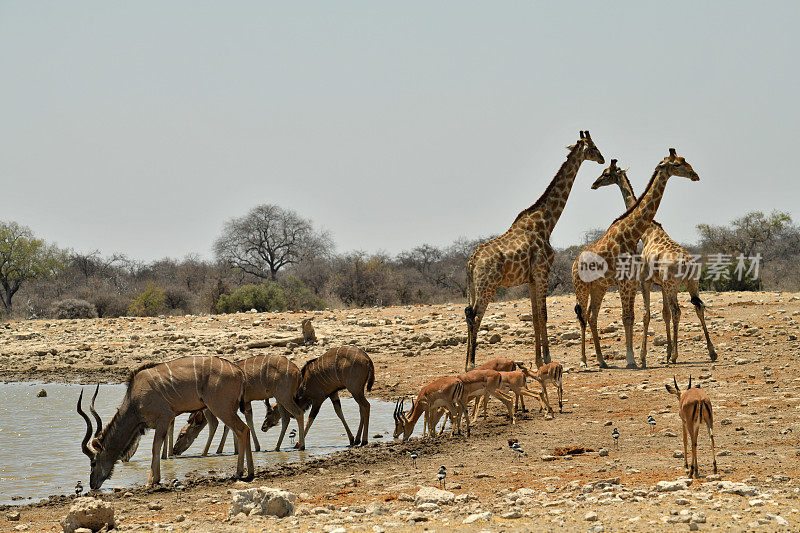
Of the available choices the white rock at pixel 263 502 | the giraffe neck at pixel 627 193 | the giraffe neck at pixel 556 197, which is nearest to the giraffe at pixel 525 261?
the giraffe neck at pixel 556 197

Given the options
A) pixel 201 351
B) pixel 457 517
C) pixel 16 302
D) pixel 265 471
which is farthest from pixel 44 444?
pixel 16 302

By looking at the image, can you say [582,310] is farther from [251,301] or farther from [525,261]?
[251,301]

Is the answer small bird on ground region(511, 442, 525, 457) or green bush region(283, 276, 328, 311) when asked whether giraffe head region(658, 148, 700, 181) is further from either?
green bush region(283, 276, 328, 311)

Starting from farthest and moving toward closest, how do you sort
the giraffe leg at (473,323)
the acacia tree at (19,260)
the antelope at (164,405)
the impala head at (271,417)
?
the acacia tree at (19,260)
the giraffe leg at (473,323)
the impala head at (271,417)
the antelope at (164,405)

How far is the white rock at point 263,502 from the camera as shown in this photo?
23.9 feet

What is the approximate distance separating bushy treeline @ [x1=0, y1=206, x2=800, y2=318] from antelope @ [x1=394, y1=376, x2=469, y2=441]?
872 inches

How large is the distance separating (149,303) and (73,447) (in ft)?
78.1

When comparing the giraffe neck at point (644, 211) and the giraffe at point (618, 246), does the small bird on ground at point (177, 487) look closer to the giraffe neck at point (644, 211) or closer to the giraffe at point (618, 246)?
the giraffe at point (618, 246)

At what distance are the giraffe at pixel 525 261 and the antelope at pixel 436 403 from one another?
3.23 meters

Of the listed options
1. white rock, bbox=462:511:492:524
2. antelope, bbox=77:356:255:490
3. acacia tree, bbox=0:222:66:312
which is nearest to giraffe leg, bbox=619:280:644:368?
antelope, bbox=77:356:255:490

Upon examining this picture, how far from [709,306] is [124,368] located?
664 inches

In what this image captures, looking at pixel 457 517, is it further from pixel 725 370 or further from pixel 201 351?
pixel 201 351

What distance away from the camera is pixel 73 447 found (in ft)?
41.9

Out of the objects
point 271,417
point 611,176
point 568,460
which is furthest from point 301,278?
point 568,460
